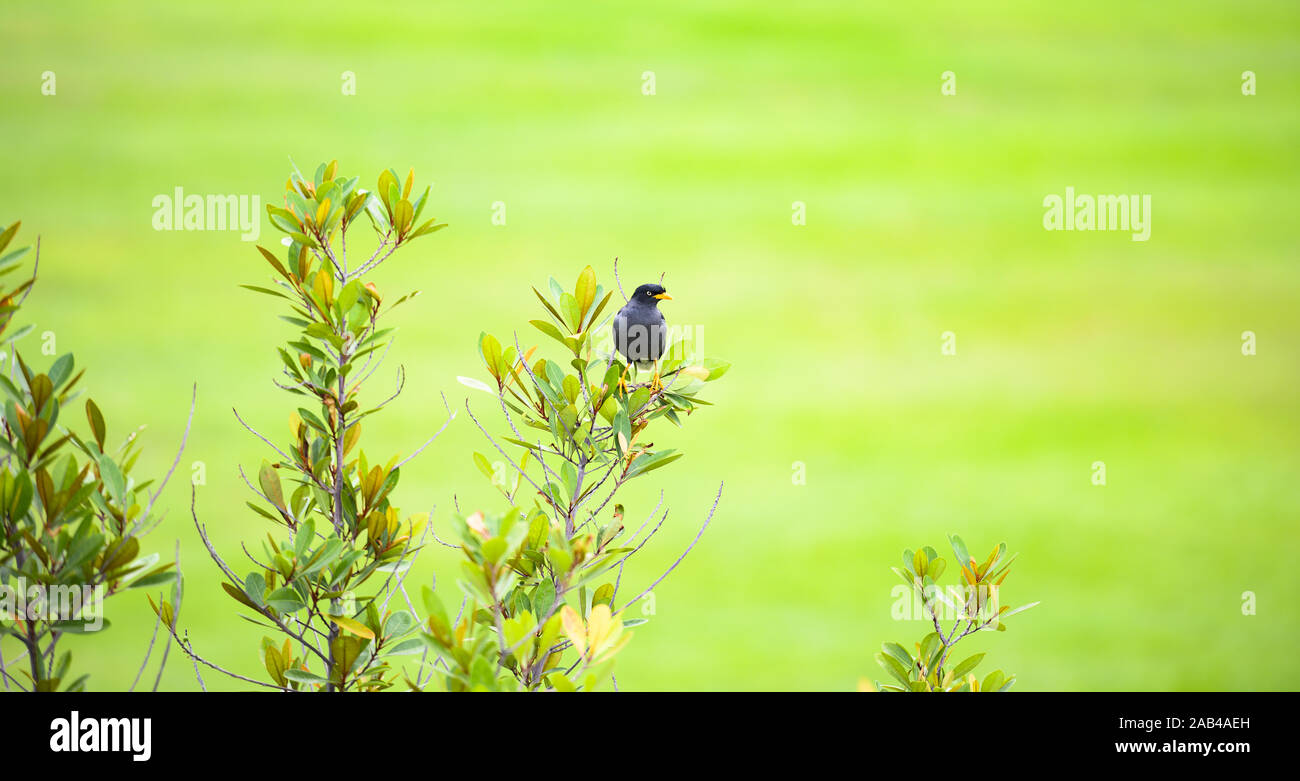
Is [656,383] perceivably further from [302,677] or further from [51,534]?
[51,534]

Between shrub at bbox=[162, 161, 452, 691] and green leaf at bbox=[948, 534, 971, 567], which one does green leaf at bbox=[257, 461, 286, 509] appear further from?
green leaf at bbox=[948, 534, 971, 567]

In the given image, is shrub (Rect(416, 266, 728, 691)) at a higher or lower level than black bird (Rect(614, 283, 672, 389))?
lower

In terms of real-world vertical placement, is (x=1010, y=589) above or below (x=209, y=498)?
below

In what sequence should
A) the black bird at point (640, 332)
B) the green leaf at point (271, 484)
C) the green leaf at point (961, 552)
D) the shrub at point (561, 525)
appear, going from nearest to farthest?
the shrub at point (561, 525) → the green leaf at point (271, 484) → the green leaf at point (961, 552) → the black bird at point (640, 332)

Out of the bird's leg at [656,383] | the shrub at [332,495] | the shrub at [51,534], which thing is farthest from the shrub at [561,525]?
the shrub at [51,534]

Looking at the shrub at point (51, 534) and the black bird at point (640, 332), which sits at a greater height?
the black bird at point (640, 332)

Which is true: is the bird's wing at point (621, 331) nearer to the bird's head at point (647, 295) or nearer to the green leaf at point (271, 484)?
the bird's head at point (647, 295)

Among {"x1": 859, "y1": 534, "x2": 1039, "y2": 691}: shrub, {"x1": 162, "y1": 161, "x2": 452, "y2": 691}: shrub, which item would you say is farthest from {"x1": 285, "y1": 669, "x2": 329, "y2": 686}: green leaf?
Result: {"x1": 859, "y1": 534, "x2": 1039, "y2": 691}: shrub

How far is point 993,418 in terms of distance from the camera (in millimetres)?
5824
